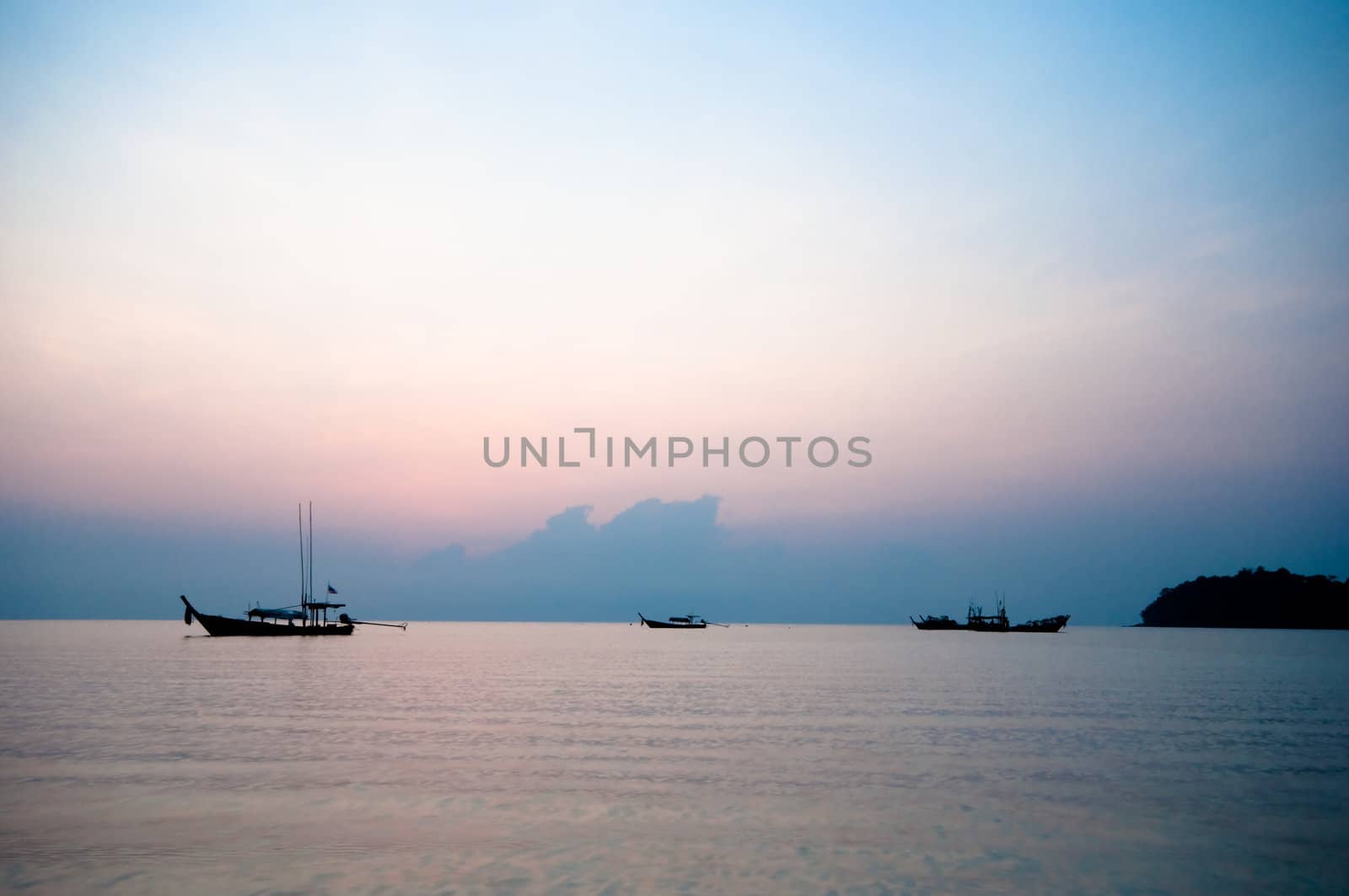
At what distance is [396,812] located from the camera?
702 inches

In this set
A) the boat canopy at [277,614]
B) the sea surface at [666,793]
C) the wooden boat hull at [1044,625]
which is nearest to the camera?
the sea surface at [666,793]

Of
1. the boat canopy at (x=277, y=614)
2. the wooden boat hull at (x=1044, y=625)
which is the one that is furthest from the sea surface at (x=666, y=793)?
the wooden boat hull at (x=1044, y=625)

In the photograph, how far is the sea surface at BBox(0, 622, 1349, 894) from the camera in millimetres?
14133

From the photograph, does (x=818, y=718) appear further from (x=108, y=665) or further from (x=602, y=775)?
(x=108, y=665)

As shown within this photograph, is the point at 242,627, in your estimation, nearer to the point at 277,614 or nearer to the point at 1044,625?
the point at 277,614

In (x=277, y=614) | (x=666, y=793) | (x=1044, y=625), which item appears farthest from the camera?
(x=1044, y=625)

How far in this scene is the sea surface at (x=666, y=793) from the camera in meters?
14.1

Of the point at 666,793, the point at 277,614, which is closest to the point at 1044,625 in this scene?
the point at 277,614

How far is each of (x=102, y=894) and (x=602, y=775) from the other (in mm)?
11012

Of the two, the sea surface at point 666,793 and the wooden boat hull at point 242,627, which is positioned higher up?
the sea surface at point 666,793

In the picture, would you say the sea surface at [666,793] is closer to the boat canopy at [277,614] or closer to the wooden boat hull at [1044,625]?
the boat canopy at [277,614]

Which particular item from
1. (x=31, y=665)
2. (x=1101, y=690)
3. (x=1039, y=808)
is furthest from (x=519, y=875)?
(x=31, y=665)

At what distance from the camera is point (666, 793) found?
19.7 metres

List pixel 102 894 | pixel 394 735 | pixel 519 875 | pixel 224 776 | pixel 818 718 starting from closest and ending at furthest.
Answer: pixel 102 894 < pixel 519 875 < pixel 224 776 < pixel 394 735 < pixel 818 718
